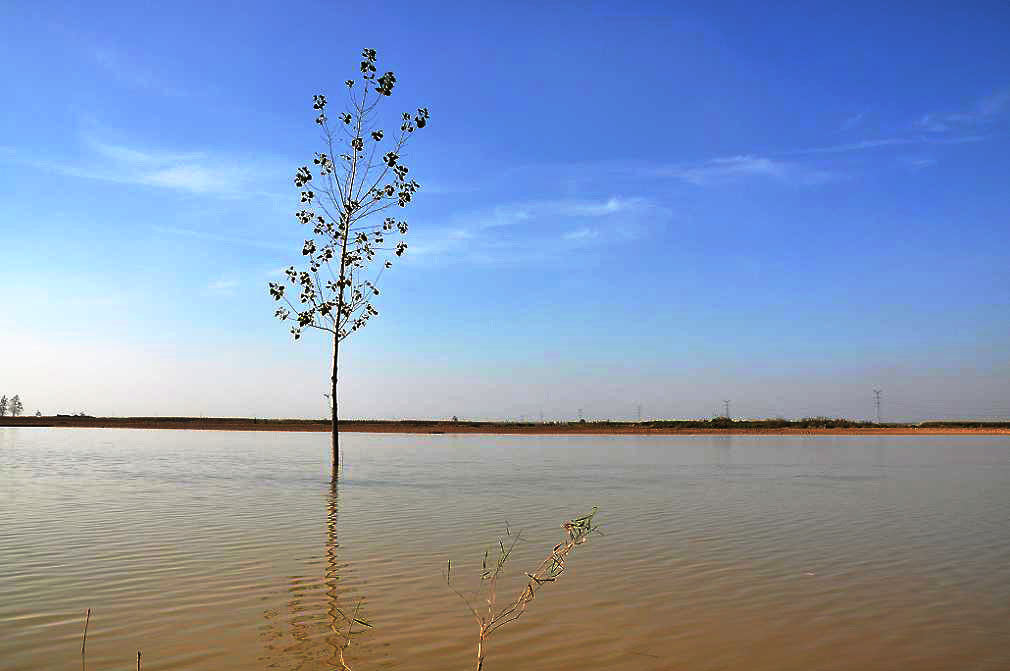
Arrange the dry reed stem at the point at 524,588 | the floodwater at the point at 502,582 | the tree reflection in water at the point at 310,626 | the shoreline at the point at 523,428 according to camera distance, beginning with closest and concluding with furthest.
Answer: the dry reed stem at the point at 524,588
the tree reflection in water at the point at 310,626
the floodwater at the point at 502,582
the shoreline at the point at 523,428

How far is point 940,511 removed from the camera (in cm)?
1468

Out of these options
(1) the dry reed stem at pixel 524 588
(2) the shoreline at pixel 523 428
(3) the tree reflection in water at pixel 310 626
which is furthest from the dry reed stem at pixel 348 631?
(2) the shoreline at pixel 523 428

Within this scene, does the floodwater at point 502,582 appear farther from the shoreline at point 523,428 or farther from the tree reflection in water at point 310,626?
the shoreline at point 523,428

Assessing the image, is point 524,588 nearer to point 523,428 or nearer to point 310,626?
point 310,626

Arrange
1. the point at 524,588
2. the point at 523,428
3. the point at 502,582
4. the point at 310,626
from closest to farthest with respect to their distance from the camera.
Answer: the point at 310,626 < the point at 524,588 < the point at 502,582 < the point at 523,428

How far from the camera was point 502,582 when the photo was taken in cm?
817

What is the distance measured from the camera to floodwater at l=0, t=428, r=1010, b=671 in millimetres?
5762

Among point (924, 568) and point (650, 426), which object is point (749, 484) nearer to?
point (924, 568)

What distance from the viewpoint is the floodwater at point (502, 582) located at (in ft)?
18.9

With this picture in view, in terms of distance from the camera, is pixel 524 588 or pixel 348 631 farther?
pixel 524 588

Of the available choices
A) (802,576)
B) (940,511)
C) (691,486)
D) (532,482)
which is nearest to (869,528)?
(940,511)

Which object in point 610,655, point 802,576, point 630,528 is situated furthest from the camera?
point 630,528

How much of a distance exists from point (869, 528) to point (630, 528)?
408cm

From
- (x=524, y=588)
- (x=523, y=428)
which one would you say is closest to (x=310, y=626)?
(x=524, y=588)
